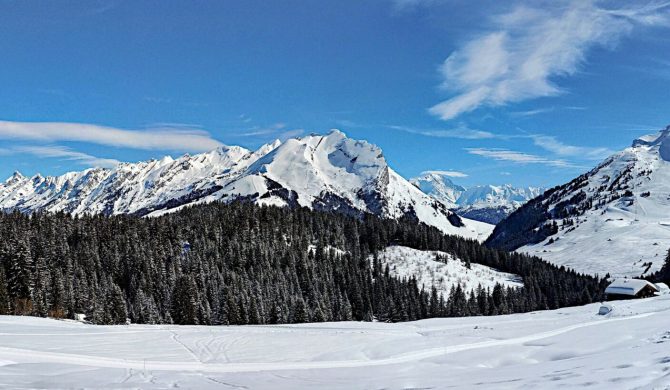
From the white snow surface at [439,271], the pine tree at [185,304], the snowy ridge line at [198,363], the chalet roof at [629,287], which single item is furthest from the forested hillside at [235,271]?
the snowy ridge line at [198,363]

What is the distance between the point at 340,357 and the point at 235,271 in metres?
106

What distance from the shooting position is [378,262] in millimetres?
163625

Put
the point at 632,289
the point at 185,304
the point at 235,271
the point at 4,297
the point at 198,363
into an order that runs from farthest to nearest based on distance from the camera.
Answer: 1. the point at 235,271
2. the point at 185,304
3. the point at 632,289
4. the point at 4,297
5. the point at 198,363

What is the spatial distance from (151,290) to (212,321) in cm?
1926

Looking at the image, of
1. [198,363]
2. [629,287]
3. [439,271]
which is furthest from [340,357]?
[439,271]

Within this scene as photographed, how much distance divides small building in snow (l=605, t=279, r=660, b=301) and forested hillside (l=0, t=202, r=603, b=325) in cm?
3718

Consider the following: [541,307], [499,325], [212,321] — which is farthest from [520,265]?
[499,325]

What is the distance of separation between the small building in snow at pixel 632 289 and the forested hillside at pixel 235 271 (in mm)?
37185

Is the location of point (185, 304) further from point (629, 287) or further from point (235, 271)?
point (629, 287)

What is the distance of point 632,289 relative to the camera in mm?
89312

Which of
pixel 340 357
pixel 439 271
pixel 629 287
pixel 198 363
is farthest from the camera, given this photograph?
pixel 439 271

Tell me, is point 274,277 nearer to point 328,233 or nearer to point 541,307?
point 328,233

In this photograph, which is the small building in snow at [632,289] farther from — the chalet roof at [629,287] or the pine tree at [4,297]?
the pine tree at [4,297]

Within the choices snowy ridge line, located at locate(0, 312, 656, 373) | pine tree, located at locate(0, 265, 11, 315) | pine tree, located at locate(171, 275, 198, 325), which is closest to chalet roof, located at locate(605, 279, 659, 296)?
snowy ridge line, located at locate(0, 312, 656, 373)
